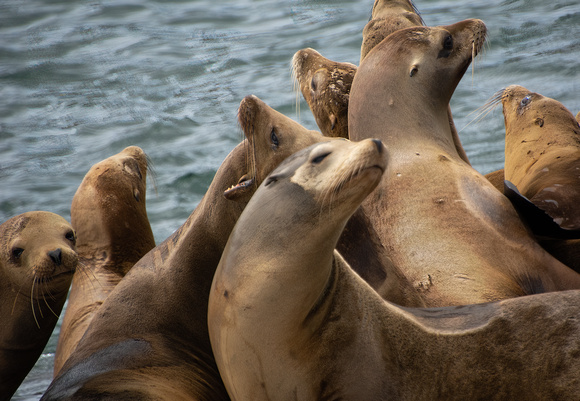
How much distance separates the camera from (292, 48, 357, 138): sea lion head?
430cm

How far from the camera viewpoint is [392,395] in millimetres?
2381

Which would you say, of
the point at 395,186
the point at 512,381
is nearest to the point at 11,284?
the point at 395,186

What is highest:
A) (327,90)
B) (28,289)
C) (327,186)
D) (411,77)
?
(327,186)

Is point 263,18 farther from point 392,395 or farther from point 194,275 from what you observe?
point 392,395

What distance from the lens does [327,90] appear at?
14.1 feet

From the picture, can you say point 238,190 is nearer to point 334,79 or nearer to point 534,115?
point 334,79

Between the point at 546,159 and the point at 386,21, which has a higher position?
the point at 386,21

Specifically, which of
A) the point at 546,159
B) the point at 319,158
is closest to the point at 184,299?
the point at 319,158

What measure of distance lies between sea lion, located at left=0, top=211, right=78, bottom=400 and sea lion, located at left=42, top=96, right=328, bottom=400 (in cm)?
70

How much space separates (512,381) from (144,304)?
4.91 feet

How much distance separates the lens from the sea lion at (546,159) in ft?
11.8

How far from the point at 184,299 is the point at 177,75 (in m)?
8.54

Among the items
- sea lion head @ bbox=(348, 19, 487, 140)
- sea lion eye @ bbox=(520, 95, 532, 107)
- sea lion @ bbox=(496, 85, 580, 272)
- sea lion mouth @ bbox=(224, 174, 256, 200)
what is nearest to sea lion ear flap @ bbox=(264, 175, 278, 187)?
sea lion mouth @ bbox=(224, 174, 256, 200)

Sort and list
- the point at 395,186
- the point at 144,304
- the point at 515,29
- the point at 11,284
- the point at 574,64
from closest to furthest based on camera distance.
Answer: the point at 144,304 < the point at 395,186 < the point at 11,284 < the point at 574,64 < the point at 515,29
